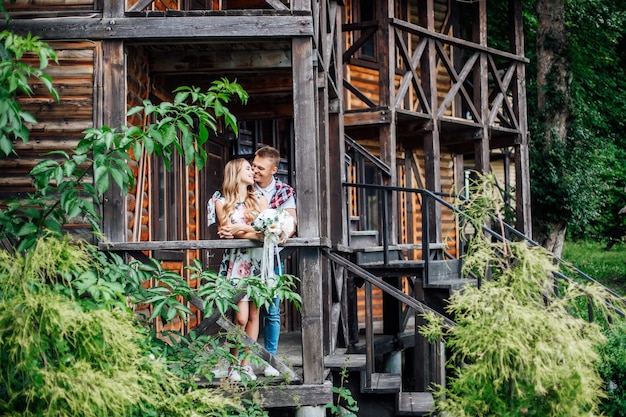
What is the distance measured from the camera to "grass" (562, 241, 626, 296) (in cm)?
2061

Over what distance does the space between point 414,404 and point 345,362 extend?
741mm

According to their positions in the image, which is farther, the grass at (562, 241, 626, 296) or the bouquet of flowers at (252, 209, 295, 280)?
the grass at (562, 241, 626, 296)

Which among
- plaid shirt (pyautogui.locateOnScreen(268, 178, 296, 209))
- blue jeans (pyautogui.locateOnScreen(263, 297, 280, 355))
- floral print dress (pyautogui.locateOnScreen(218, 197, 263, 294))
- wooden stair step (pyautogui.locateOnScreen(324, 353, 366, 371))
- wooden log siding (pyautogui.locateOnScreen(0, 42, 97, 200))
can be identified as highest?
wooden log siding (pyautogui.locateOnScreen(0, 42, 97, 200))

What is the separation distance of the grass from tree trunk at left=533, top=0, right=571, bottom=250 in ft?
15.3

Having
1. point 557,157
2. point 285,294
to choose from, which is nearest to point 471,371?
point 285,294

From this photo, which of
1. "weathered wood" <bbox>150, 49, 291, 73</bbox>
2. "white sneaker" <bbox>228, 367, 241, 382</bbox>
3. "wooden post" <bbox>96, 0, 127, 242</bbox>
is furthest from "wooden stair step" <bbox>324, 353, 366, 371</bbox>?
"weathered wood" <bbox>150, 49, 291, 73</bbox>

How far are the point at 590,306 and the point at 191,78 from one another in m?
4.79

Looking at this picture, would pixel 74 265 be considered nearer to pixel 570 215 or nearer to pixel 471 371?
pixel 471 371

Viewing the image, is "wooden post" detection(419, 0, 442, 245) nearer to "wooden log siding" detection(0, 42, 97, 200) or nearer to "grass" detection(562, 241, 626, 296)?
"wooden log siding" detection(0, 42, 97, 200)

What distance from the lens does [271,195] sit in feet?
22.5

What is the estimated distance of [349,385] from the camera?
7320 mm

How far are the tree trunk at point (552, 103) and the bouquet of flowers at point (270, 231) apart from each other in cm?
1001

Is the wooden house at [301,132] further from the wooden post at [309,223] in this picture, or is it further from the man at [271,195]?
the man at [271,195]

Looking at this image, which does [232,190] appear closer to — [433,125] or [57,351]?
[57,351]
